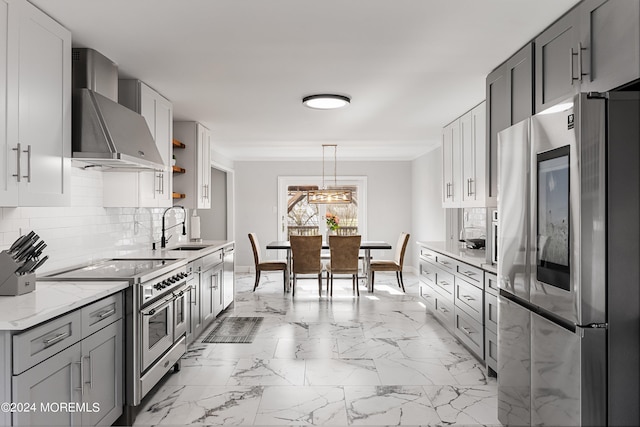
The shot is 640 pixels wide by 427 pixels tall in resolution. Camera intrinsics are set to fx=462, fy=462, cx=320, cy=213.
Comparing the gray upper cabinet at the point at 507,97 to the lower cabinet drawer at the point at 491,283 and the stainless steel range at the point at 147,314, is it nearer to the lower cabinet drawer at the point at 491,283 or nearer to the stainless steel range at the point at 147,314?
the lower cabinet drawer at the point at 491,283

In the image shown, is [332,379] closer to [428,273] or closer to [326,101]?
[428,273]

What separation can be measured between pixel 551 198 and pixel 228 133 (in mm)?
5086

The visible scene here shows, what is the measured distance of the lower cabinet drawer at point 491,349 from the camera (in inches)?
132

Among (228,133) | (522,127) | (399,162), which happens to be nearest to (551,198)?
(522,127)

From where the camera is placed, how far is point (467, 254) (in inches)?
171

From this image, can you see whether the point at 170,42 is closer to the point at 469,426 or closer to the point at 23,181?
the point at 23,181

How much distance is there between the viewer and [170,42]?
9.84 ft

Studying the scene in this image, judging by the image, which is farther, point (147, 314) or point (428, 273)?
point (428, 273)

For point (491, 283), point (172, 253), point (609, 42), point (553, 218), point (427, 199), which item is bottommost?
point (491, 283)

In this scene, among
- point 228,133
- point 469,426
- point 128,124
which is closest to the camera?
point 469,426

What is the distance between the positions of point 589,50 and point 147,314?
287 cm

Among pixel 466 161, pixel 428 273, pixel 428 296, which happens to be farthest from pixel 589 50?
pixel 428 296

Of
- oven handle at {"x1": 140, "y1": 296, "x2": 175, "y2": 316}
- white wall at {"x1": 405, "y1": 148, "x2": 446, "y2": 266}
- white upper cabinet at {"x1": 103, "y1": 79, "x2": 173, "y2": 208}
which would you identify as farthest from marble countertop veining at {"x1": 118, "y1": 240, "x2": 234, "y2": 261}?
white wall at {"x1": 405, "y1": 148, "x2": 446, "y2": 266}

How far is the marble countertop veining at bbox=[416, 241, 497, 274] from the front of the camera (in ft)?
11.5
